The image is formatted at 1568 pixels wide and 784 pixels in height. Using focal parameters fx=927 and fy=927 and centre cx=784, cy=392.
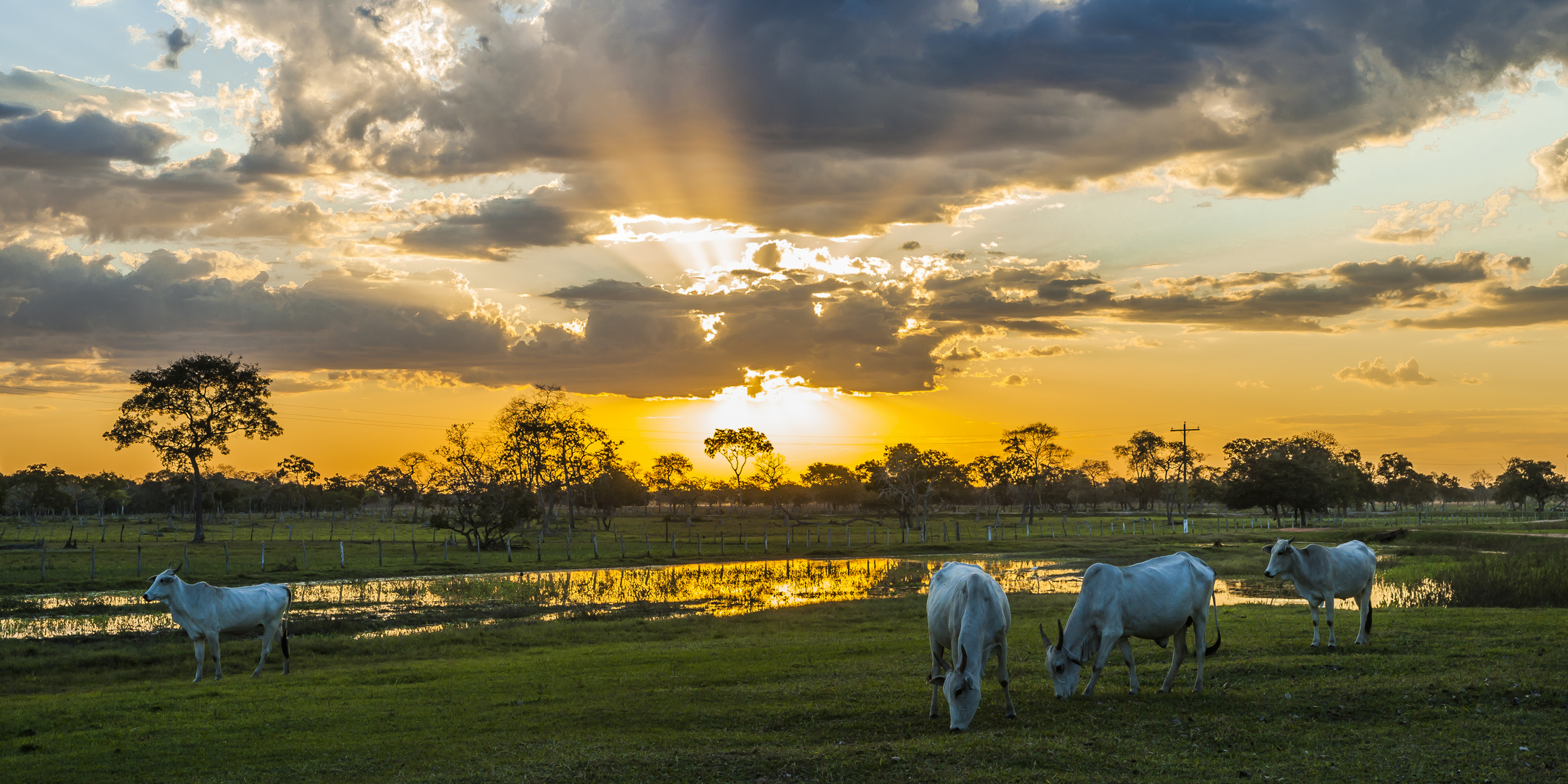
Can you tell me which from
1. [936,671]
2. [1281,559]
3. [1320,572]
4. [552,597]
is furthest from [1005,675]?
[552,597]

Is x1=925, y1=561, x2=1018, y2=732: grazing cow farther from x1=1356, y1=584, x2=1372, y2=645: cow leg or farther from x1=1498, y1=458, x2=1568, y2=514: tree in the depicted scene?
x1=1498, y1=458, x2=1568, y2=514: tree

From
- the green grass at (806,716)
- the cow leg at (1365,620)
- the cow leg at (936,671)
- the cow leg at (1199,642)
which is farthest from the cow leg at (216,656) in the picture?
the cow leg at (1365,620)

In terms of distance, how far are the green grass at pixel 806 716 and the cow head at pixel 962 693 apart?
339 mm

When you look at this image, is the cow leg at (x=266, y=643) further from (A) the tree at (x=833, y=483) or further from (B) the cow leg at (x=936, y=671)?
(A) the tree at (x=833, y=483)

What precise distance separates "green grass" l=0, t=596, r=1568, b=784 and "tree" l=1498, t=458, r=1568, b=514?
119 metres

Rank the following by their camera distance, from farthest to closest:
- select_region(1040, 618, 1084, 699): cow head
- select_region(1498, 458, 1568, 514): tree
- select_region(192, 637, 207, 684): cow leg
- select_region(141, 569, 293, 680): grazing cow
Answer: select_region(1498, 458, 1568, 514): tree → select_region(141, 569, 293, 680): grazing cow → select_region(192, 637, 207, 684): cow leg → select_region(1040, 618, 1084, 699): cow head

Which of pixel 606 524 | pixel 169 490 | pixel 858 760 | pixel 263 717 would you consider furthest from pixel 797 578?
pixel 169 490

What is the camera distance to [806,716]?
45.5 ft

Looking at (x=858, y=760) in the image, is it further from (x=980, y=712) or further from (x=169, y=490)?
(x=169, y=490)

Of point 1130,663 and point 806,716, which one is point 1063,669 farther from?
point 806,716

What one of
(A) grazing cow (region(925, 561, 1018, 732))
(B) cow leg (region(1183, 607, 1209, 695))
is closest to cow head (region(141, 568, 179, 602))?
(A) grazing cow (region(925, 561, 1018, 732))

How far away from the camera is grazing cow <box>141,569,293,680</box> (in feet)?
68.3

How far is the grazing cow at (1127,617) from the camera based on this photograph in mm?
14000

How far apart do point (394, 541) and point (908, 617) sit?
5442 cm
